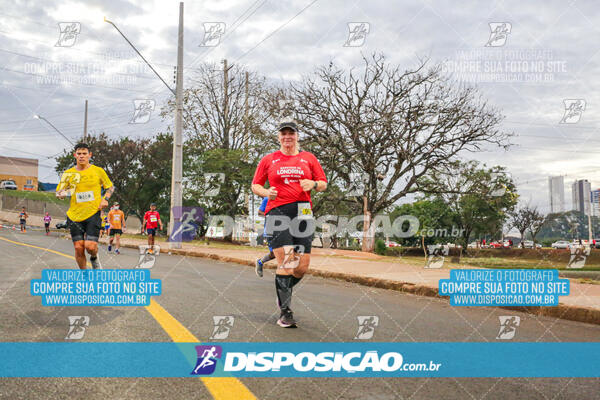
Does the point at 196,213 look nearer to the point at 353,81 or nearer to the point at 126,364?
the point at 353,81

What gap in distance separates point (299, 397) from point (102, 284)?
16.0ft

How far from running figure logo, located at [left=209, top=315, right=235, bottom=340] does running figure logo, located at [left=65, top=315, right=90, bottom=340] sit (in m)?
1.08

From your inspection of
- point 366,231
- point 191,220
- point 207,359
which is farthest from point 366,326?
point 191,220

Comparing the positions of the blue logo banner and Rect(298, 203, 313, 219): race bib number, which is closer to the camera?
the blue logo banner

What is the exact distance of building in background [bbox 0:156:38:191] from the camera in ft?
313

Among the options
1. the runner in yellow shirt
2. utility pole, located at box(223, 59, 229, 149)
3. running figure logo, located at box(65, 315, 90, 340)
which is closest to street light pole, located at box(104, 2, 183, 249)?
the runner in yellow shirt

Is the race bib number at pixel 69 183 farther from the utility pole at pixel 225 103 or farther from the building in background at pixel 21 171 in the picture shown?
the building in background at pixel 21 171

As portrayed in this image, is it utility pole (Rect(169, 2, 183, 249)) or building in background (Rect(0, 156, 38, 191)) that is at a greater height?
building in background (Rect(0, 156, 38, 191))

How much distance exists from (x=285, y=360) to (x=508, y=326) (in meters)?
2.93

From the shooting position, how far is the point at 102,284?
6.72 m

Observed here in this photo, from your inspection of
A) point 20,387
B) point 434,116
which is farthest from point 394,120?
point 20,387

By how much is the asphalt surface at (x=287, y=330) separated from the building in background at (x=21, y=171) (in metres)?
101

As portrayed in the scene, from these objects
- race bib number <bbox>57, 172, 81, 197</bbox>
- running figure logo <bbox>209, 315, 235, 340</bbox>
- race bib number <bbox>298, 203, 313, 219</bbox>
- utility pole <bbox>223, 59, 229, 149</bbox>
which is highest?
utility pole <bbox>223, 59, 229, 149</bbox>

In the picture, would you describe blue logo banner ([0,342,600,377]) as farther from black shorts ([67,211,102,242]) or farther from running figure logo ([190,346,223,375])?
black shorts ([67,211,102,242])
